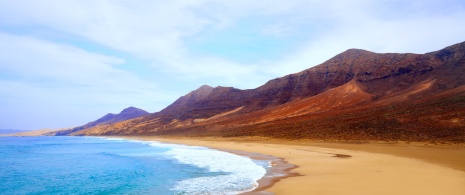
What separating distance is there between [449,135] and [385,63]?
68279 millimetres

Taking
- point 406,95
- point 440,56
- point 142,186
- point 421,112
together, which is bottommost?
point 142,186

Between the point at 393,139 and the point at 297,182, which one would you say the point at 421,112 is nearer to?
the point at 393,139

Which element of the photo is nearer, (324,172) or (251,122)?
(324,172)

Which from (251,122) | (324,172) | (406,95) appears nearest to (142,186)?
(324,172)

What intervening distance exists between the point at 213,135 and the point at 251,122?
1057cm

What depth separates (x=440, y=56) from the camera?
290 feet

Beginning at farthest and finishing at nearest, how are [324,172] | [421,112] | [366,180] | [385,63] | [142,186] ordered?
[385,63] < [421,112] < [324,172] < [142,186] < [366,180]

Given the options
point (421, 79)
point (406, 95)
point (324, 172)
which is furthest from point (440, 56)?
point (324, 172)

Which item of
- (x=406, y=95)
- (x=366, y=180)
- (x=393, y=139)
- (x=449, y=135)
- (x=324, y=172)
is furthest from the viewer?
(x=406, y=95)

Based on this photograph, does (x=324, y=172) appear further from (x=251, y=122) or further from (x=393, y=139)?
(x=251, y=122)

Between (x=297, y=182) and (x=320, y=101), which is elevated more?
(x=320, y=101)

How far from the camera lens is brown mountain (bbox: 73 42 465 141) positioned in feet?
139

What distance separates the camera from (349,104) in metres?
73.6

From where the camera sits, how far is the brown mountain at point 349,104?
42500mm
